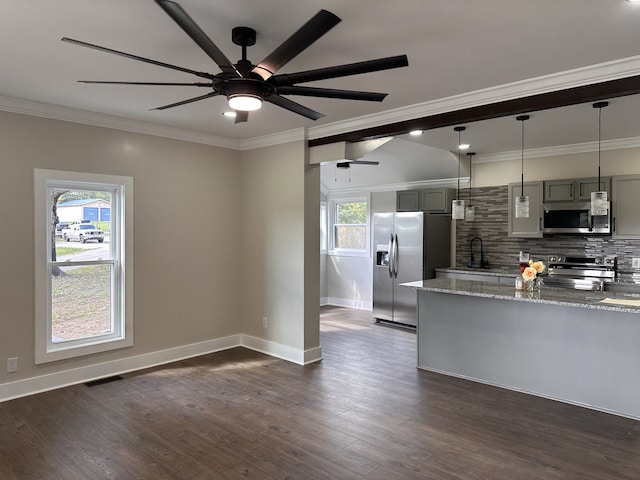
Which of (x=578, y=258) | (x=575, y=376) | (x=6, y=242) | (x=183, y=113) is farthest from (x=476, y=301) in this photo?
(x=6, y=242)

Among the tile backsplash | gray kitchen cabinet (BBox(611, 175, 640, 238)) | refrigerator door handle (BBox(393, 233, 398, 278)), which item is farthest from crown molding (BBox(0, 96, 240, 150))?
gray kitchen cabinet (BBox(611, 175, 640, 238))

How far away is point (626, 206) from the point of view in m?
5.21

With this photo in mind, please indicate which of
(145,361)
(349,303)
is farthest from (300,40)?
(349,303)

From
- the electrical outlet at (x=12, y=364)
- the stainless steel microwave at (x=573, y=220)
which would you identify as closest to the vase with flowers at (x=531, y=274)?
the stainless steel microwave at (x=573, y=220)

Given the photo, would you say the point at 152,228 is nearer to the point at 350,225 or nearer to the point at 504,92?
the point at 504,92

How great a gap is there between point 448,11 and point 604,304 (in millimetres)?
2561

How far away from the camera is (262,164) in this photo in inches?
209

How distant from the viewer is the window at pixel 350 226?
8.34m

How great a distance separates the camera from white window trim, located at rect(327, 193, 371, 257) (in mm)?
8203

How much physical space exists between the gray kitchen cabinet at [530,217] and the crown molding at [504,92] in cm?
279

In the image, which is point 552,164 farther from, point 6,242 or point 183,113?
point 6,242

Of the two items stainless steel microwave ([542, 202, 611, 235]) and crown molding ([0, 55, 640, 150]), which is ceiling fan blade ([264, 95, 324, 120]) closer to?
crown molding ([0, 55, 640, 150])

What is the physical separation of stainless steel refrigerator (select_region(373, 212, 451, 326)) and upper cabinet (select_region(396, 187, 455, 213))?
21 cm

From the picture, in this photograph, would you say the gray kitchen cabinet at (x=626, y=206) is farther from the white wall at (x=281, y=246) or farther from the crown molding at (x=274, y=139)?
the crown molding at (x=274, y=139)
